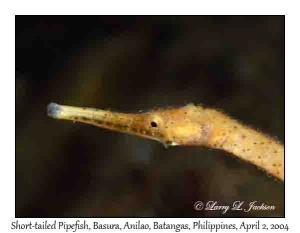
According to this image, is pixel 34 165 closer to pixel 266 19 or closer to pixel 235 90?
pixel 235 90

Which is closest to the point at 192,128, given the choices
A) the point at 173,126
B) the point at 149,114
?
the point at 173,126

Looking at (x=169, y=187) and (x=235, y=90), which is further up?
(x=235, y=90)

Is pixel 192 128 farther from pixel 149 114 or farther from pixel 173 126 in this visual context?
pixel 149 114
